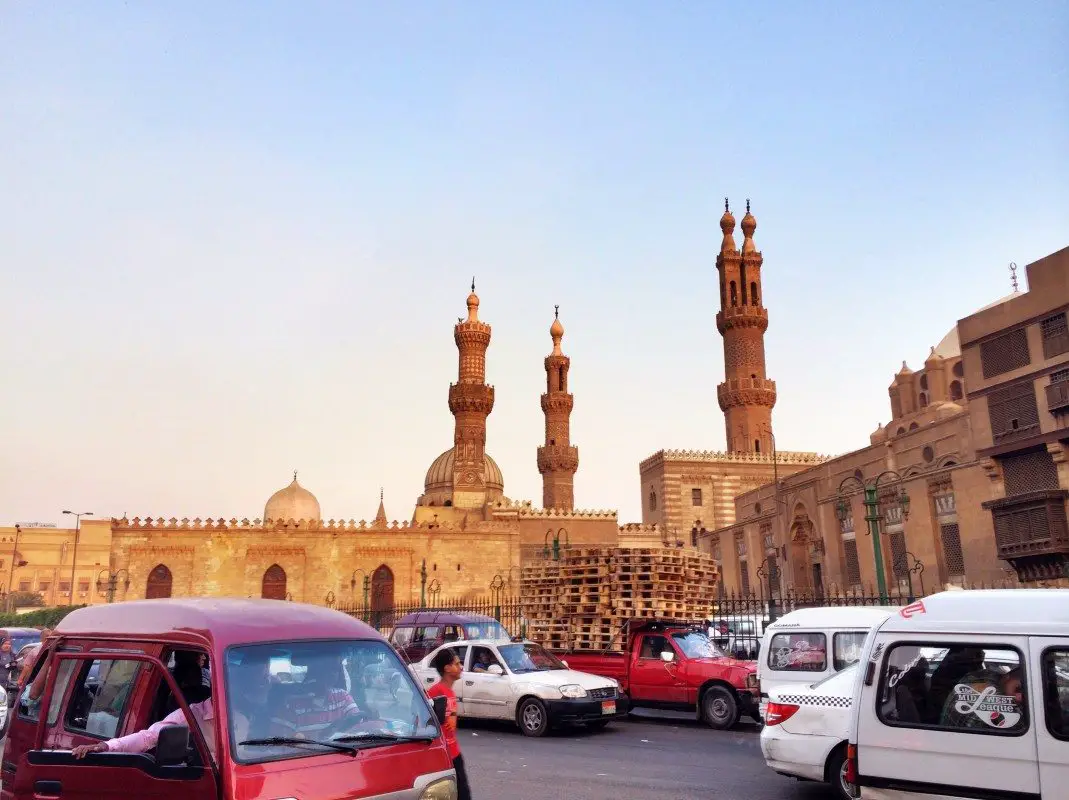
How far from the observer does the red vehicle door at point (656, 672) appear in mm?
11852

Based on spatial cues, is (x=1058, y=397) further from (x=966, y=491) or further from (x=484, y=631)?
(x=484, y=631)

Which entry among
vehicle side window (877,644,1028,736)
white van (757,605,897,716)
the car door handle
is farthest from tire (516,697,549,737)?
the car door handle

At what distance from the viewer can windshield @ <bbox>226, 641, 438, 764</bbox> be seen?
380cm

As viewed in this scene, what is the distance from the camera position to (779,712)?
712cm

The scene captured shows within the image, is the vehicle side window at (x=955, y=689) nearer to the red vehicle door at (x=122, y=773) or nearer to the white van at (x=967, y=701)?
the white van at (x=967, y=701)

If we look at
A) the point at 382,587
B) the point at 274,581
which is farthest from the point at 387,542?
the point at 274,581

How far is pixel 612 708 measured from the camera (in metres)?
10.9

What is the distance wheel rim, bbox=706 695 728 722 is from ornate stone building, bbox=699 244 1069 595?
21.4 feet

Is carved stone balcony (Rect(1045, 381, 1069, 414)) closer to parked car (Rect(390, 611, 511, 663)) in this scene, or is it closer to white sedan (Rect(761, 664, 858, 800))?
parked car (Rect(390, 611, 511, 663))

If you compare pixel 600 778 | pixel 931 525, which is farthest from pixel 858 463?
pixel 600 778

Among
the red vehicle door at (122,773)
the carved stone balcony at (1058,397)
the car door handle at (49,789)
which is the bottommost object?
the car door handle at (49,789)

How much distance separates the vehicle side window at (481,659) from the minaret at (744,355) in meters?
40.3

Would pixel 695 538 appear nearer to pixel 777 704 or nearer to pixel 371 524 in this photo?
pixel 371 524

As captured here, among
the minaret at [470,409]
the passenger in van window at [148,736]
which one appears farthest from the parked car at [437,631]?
the minaret at [470,409]
